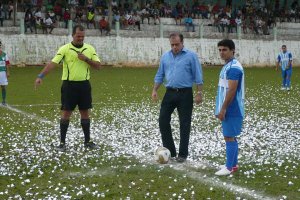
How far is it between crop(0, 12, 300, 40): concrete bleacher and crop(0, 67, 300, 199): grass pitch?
20.7 meters

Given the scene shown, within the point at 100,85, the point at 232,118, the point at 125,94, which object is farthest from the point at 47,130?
the point at 100,85

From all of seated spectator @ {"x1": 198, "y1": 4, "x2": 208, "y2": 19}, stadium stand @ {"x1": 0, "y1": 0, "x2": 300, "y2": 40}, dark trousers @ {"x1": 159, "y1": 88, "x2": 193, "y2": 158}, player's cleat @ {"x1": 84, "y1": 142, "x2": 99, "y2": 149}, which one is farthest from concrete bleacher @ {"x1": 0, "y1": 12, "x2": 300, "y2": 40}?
dark trousers @ {"x1": 159, "y1": 88, "x2": 193, "y2": 158}

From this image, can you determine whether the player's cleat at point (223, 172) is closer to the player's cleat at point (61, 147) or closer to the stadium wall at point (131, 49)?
the player's cleat at point (61, 147)

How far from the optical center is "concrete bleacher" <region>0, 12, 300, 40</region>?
3703cm

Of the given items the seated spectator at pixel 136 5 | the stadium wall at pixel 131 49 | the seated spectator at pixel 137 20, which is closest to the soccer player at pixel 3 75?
the stadium wall at pixel 131 49

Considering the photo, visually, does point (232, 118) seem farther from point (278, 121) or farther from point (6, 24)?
point (6, 24)

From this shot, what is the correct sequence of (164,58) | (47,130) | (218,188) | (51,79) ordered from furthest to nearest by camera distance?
(51,79)
(47,130)
(164,58)
(218,188)

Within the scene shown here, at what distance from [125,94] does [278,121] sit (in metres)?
8.48

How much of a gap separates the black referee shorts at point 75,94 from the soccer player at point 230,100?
296 cm

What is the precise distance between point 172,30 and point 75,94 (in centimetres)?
3378

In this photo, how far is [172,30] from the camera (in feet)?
142

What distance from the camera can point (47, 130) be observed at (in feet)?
40.7

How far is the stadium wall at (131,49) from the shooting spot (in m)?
36.0

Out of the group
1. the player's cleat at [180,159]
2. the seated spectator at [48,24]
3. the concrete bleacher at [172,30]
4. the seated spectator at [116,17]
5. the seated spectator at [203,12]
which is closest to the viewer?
the player's cleat at [180,159]
